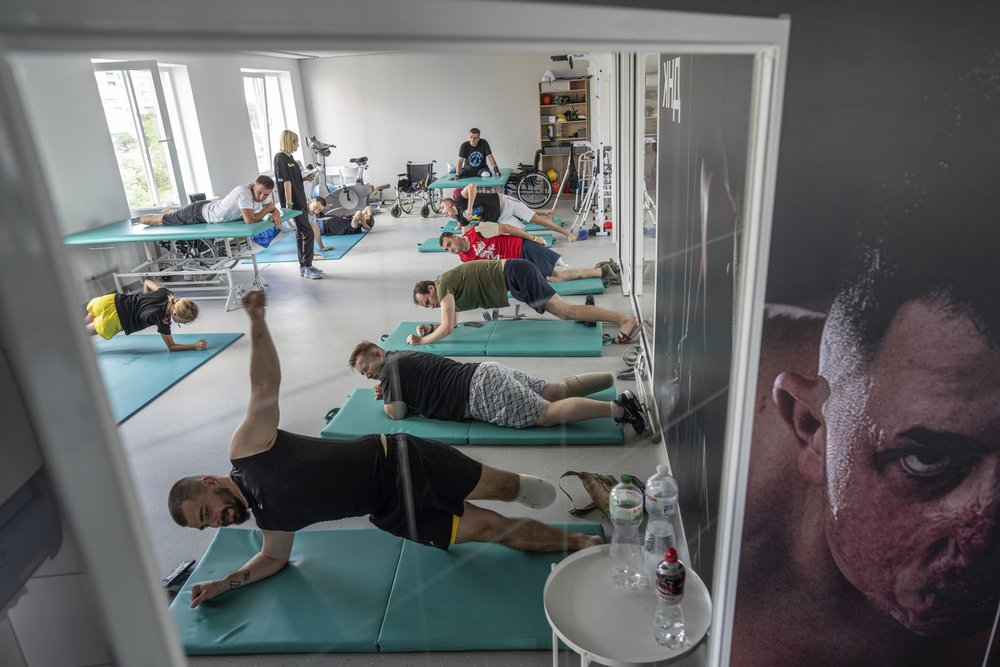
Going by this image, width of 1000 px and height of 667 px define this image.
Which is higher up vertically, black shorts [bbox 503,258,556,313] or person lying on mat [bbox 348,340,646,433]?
black shorts [bbox 503,258,556,313]

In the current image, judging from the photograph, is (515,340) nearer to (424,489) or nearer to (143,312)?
(424,489)

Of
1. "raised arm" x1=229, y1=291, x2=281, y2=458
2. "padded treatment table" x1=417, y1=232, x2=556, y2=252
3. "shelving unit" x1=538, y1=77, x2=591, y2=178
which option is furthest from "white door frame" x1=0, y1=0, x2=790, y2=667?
"padded treatment table" x1=417, y1=232, x2=556, y2=252

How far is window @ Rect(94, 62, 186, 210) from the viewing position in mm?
989

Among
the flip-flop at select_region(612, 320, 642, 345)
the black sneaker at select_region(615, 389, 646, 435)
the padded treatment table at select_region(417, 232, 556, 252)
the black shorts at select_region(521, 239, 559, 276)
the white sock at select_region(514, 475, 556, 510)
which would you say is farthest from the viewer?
the flip-flop at select_region(612, 320, 642, 345)

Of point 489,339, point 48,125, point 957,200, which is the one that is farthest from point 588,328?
point 48,125

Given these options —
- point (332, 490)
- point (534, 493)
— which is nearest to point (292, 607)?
point (332, 490)

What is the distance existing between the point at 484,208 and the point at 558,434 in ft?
4.80

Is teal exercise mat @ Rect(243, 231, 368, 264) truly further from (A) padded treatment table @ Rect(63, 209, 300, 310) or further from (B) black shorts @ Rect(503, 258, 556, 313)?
(B) black shorts @ Rect(503, 258, 556, 313)

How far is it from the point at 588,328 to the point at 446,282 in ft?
8.35

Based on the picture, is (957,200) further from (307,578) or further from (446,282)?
(307,578)

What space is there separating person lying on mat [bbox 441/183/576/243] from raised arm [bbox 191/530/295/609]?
127 cm

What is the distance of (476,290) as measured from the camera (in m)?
2.48

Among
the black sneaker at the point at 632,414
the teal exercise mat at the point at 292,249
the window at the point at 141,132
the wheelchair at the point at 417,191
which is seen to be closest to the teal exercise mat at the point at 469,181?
the wheelchair at the point at 417,191

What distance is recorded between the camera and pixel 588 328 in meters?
4.70
